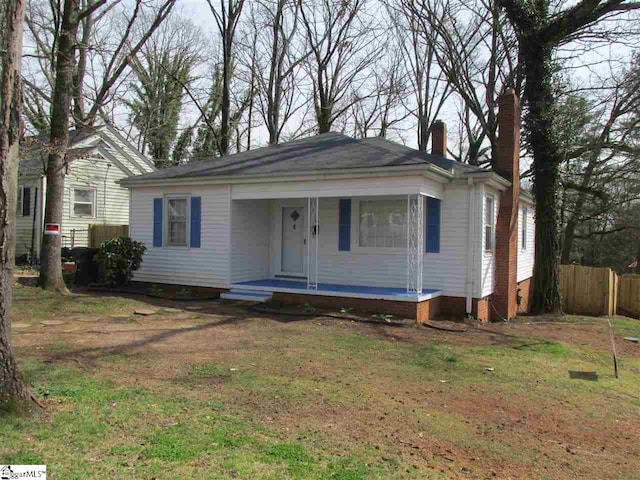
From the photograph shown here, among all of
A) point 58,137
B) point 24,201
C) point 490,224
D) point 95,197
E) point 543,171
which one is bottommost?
point 490,224

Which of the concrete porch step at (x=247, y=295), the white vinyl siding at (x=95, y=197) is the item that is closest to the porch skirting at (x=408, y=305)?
the concrete porch step at (x=247, y=295)

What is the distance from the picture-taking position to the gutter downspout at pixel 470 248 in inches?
444

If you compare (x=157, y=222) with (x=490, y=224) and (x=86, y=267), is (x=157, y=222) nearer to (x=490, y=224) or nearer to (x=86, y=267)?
(x=86, y=267)

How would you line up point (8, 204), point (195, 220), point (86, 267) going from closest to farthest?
point (8, 204) → point (195, 220) → point (86, 267)

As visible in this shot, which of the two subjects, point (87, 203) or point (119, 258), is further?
point (87, 203)

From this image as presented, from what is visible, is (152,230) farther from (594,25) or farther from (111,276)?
(594,25)

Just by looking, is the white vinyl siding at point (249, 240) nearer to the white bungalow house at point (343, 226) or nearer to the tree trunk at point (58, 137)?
the white bungalow house at point (343, 226)

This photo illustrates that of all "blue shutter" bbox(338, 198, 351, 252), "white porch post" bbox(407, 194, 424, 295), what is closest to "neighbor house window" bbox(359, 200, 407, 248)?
"blue shutter" bbox(338, 198, 351, 252)

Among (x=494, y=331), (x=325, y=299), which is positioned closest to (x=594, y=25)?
(x=494, y=331)

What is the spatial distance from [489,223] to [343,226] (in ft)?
11.2

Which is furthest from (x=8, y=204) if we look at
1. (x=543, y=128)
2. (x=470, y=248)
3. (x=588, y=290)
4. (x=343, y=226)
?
(x=588, y=290)

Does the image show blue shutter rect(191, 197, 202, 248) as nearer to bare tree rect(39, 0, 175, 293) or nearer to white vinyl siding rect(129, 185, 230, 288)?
white vinyl siding rect(129, 185, 230, 288)

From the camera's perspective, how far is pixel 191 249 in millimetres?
13219

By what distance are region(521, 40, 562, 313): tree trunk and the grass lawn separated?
15.9ft
